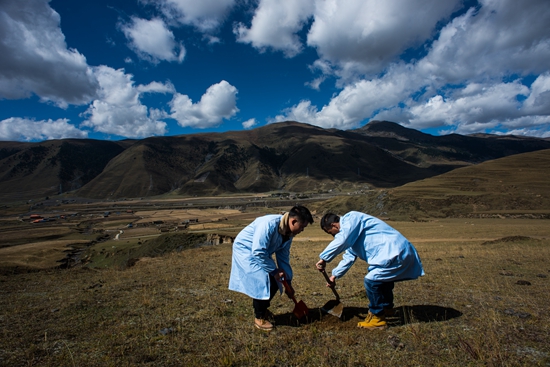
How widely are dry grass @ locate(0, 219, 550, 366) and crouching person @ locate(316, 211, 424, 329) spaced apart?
Result: 48 centimetres

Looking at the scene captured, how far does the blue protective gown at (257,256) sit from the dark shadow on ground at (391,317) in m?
0.95

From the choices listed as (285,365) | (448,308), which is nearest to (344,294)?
(448,308)

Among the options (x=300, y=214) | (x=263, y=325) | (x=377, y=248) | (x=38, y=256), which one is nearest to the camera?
(x=300, y=214)

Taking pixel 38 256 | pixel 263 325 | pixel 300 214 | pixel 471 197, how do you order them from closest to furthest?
pixel 300 214 → pixel 263 325 → pixel 38 256 → pixel 471 197

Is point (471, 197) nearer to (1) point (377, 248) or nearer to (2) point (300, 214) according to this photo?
(1) point (377, 248)

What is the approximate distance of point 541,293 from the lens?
6.79 metres

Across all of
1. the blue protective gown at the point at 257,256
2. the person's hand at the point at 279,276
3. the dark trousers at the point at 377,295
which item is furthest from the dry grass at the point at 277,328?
the person's hand at the point at 279,276

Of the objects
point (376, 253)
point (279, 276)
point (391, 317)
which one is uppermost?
point (376, 253)

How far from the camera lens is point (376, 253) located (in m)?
4.79

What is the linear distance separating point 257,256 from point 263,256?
11cm

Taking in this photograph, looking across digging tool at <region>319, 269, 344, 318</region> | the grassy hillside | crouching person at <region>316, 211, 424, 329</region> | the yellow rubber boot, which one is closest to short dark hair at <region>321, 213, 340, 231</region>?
crouching person at <region>316, 211, 424, 329</region>

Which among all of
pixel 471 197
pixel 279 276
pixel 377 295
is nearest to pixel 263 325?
pixel 279 276

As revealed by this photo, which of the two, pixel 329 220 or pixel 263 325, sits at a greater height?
pixel 329 220

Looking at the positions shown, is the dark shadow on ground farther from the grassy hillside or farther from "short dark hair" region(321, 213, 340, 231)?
the grassy hillside
